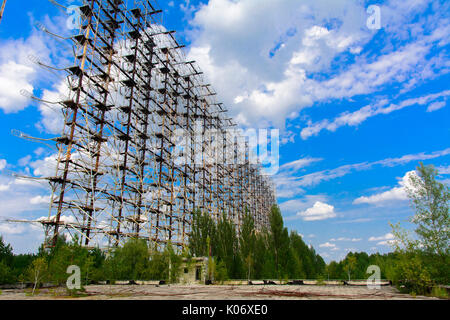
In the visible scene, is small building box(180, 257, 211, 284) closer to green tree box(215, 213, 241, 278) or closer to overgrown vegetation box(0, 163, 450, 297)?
overgrown vegetation box(0, 163, 450, 297)

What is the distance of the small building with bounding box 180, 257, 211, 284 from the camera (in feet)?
65.8

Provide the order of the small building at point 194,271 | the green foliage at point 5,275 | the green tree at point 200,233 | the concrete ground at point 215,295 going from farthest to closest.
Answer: the green tree at point 200,233
the small building at point 194,271
the green foliage at point 5,275
the concrete ground at point 215,295

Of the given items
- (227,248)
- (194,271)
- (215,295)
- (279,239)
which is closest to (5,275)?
(194,271)

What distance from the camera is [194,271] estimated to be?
68.6 ft

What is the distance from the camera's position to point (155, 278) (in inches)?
780

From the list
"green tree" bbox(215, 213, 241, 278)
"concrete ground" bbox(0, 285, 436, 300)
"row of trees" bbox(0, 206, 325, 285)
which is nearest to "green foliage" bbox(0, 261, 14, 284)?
"row of trees" bbox(0, 206, 325, 285)

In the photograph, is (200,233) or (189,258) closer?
(189,258)

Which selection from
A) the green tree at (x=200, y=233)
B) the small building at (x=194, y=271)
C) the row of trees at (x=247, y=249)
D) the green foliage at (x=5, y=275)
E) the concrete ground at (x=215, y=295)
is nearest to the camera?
the concrete ground at (x=215, y=295)

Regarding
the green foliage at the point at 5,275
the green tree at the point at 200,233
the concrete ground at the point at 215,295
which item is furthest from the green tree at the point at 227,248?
the concrete ground at the point at 215,295

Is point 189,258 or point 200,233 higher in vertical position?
point 200,233

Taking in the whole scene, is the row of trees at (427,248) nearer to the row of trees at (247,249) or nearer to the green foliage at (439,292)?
the green foliage at (439,292)

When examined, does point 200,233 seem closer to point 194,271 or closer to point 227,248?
point 227,248

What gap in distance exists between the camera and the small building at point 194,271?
790 inches
